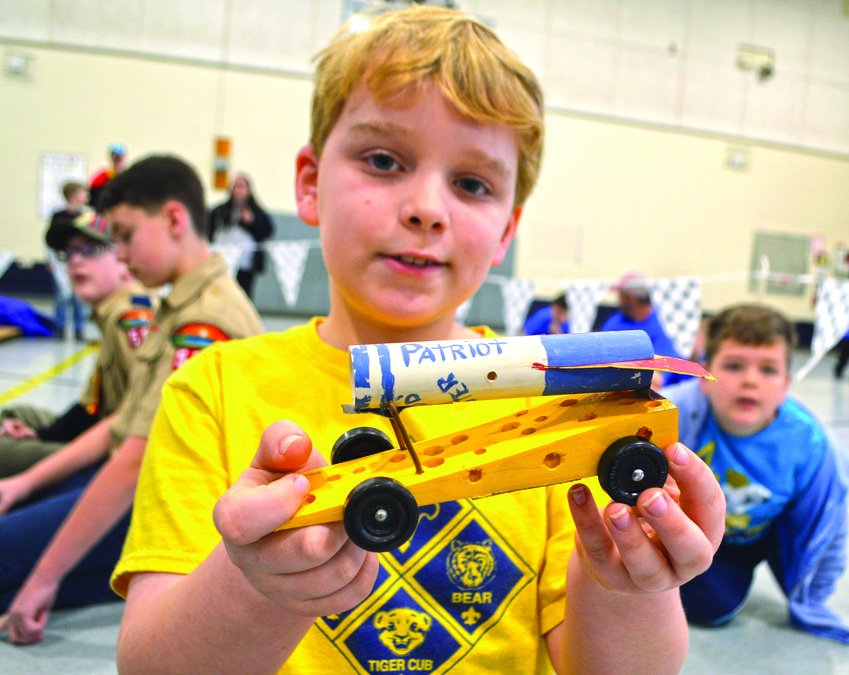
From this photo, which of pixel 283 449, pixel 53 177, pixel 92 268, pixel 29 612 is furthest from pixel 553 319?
pixel 53 177

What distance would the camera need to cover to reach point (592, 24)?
10.5 m

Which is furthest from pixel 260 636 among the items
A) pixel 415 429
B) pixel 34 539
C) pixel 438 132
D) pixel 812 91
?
pixel 812 91

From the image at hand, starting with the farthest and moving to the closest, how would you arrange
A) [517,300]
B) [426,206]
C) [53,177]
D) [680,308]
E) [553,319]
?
[53,177], [517,300], [553,319], [680,308], [426,206]

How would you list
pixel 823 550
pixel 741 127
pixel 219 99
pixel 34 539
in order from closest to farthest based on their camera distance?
pixel 34 539 → pixel 823 550 → pixel 219 99 → pixel 741 127

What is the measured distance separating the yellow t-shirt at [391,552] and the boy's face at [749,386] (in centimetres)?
148

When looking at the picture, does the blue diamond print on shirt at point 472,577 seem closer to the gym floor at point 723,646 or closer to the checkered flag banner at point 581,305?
the gym floor at point 723,646

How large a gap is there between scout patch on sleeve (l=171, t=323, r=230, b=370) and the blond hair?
820 millimetres

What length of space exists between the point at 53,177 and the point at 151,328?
874 centimetres

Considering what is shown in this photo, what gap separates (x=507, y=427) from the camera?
2.15ft

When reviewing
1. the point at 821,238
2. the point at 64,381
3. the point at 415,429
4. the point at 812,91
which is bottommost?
the point at 64,381

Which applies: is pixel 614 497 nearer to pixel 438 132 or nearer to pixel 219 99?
pixel 438 132

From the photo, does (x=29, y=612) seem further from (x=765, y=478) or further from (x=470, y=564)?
(x=765, y=478)

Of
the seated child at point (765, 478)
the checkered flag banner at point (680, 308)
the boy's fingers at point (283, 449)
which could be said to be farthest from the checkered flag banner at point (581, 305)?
the boy's fingers at point (283, 449)

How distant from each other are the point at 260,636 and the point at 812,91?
45.3ft
